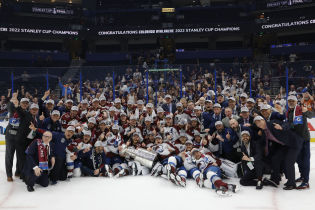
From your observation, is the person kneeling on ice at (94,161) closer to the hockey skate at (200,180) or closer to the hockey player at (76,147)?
the hockey player at (76,147)

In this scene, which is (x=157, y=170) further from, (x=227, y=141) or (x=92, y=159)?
(x=227, y=141)

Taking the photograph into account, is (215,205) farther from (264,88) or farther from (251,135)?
(264,88)

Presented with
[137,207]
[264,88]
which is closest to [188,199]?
[137,207]

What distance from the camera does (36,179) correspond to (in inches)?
222

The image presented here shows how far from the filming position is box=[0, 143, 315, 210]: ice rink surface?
465 cm

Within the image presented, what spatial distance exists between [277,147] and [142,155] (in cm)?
264

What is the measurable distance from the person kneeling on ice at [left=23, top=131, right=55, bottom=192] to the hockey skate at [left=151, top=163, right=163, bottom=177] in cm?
195

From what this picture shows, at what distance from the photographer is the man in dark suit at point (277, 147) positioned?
5.25 meters

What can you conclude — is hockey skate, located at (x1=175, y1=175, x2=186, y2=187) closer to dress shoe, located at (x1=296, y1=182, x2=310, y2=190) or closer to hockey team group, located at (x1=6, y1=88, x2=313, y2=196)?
hockey team group, located at (x1=6, y1=88, x2=313, y2=196)

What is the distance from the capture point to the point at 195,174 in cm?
574

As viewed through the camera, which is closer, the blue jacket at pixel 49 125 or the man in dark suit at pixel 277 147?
the man in dark suit at pixel 277 147

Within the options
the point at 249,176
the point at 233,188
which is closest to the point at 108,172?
the point at 233,188

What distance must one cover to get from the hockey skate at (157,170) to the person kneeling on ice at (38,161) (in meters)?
1.95

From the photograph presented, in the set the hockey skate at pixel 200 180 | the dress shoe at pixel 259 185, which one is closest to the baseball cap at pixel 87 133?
the hockey skate at pixel 200 180
